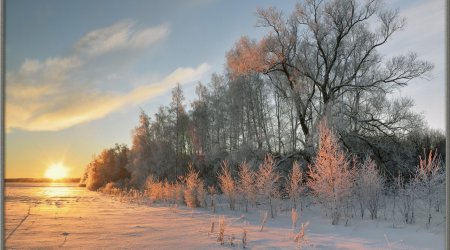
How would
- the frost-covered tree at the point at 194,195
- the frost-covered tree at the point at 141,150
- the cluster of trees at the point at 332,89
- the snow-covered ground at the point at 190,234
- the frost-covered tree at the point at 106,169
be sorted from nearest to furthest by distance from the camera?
the snow-covered ground at the point at 190,234 < the frost-covered tree at the point at 194,195 < the cluster of trees at the point at 332,89 < the frost-covered tree at the point at 141,150 < the frost-covered tree at the point at 106,169

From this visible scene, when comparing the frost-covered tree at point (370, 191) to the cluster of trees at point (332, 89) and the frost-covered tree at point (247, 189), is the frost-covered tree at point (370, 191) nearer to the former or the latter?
the cluster of trees at point (332, 89)

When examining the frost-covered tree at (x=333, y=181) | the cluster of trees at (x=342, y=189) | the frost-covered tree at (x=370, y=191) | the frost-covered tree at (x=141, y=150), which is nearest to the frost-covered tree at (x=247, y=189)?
the cluster of trees at (x=342, y=189)

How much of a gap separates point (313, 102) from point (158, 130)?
14.7m

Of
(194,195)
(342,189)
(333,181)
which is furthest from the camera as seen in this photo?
(194,195)

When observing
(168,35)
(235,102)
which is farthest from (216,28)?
(235,102)

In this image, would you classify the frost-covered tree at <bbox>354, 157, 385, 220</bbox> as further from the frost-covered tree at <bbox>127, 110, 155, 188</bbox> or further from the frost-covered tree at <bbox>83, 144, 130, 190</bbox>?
the frost-covered tree at <bbox>83, 144, 130, 190</bbox>

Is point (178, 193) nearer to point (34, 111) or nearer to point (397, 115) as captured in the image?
point (397, 115)

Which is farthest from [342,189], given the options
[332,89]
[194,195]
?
[332,89]

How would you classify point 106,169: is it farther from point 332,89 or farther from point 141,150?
point 332,89

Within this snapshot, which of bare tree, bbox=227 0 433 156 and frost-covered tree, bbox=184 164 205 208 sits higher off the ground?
bare tree, bbox=227 0 433 156

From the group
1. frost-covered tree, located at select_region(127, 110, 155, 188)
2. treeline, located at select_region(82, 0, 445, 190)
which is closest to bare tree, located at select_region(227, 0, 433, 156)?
treeline, located at select_region(82, 0, 445, 190)

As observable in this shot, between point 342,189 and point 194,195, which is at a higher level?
point 342,189

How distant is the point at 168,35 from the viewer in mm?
7965

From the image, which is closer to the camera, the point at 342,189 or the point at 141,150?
the point at 342,189
